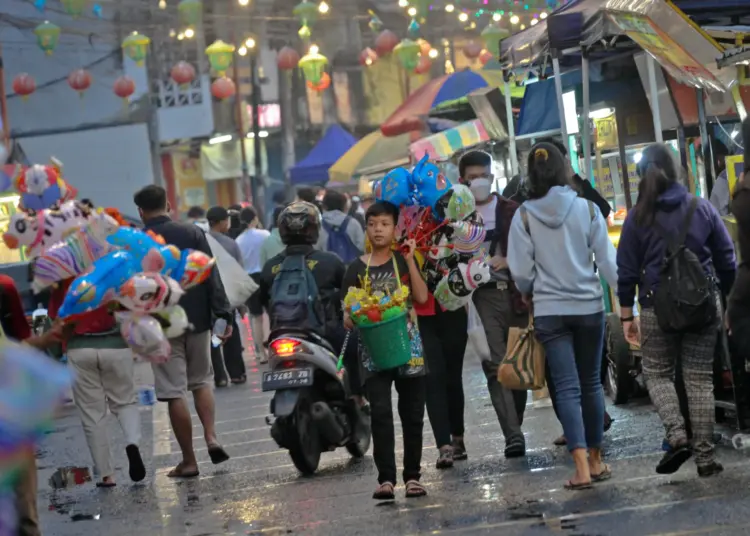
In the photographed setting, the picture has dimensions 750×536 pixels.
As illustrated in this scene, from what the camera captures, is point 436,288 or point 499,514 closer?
point 499,514

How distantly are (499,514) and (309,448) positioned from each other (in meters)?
2.30

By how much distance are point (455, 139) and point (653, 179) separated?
1370cm

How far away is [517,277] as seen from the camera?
8367 millimetres

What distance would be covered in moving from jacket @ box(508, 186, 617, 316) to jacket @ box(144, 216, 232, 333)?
275 centimetres

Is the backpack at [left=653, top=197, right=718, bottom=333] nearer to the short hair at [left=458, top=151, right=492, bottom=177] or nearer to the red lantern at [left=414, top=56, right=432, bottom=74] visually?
the short hair at [left=458, top=151, right=492, bottom=177]

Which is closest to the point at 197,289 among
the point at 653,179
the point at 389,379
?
the point at 389,379

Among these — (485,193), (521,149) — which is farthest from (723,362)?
(521,149)

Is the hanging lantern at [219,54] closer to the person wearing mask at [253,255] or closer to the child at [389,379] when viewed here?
the person wearing mask at [253,255]

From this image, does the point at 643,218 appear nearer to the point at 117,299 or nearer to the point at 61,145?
the point at 117,299

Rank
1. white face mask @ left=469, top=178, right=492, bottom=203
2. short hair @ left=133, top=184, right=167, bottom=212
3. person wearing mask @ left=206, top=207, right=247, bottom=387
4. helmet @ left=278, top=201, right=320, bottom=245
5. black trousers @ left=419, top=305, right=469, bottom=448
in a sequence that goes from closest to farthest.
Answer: black trousers @ left=419, top=305, right=469, bottom=448
white face mask @ left=469, top=178, right=492, bottom=203
helmet @ left=278, top=201, right=320, bottom=245
short hair @ left=133, top=184, right=167, bottom=212
person wearing mask @ left=206, top=207, right=247, bottom=387

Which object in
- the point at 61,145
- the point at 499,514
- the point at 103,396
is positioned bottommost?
the point at 499,514

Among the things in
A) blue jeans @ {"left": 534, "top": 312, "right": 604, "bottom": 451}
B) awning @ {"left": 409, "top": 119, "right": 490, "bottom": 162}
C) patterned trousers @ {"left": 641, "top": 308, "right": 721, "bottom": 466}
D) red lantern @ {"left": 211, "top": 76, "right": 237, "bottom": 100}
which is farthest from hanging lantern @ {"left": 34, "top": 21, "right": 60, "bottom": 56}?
patterned trousers @ {"left": 641, "top": 308, "right": 721, "bottom": 466}

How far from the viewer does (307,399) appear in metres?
9.73

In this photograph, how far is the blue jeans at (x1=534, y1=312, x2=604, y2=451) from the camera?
26.9 ft
